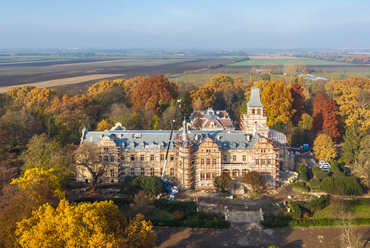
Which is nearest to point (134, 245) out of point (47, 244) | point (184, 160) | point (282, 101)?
point (47, 244)

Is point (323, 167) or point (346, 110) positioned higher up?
point (346, 110)

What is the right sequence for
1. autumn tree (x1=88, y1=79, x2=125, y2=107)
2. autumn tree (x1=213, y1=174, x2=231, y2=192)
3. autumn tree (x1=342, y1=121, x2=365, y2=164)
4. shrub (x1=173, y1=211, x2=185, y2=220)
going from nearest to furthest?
shrub (x1=173, y1=211, x2=185, y2=220) < autumn tree (x1=213, y1=174, x2=231, y2=192) < autumn tree (x1=342, y1=121, x2=365, y2=164) < autumn tree (x1=88, y1=79, x2=125, y2=107)

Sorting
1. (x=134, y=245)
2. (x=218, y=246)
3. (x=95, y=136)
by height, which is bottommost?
(x=218, y=246)

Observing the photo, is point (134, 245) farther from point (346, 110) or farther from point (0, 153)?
point (346, 110)

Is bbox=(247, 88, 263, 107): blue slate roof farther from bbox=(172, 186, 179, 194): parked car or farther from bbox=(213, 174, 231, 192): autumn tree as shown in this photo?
bbox=(172, 186, 179, 194): parked car

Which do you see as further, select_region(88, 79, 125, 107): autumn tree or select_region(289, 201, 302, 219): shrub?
select_region(88, 79, 125, 107): autumn tree

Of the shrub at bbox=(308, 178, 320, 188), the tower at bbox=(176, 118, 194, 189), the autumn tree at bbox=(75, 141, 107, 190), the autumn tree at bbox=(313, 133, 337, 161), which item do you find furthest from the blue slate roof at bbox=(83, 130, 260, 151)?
the autumn tree at bbox=(313, 133, 337, 161)
